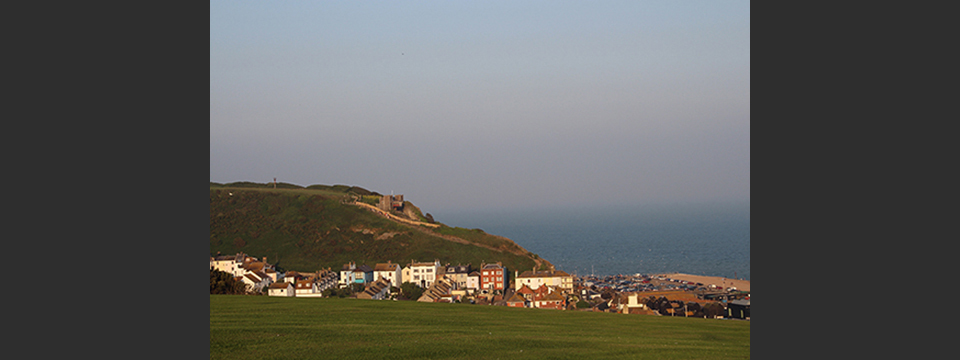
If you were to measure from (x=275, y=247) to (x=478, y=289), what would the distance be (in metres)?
12.6

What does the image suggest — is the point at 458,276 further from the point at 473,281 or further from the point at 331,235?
the point at 331,235

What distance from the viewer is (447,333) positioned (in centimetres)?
739

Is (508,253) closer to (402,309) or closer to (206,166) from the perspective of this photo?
(402,309)

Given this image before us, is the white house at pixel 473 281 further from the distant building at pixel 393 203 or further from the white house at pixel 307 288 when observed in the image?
the distant building at pixel 393 203

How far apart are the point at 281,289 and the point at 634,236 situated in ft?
62.8

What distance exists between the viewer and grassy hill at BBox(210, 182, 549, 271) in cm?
Result: 2366

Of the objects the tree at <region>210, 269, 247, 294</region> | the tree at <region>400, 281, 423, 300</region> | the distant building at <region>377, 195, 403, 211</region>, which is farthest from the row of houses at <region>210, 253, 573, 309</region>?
the distant building at <region>377, 195, 403, 211</region>

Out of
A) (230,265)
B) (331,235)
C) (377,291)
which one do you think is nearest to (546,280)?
(377,291)

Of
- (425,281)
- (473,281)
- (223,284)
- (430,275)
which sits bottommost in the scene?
(425,281)

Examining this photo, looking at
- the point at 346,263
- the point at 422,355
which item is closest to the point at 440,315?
the point at 422,355

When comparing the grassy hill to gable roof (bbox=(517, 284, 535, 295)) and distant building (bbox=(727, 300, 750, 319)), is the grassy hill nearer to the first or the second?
gable roof (bbox=(517, 284, 535, 295))

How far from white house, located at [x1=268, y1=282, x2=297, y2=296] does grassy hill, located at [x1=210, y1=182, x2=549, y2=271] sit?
21.4 feet

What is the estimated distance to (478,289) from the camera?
18734 millimetres

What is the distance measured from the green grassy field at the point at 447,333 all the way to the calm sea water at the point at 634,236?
12.5 m
